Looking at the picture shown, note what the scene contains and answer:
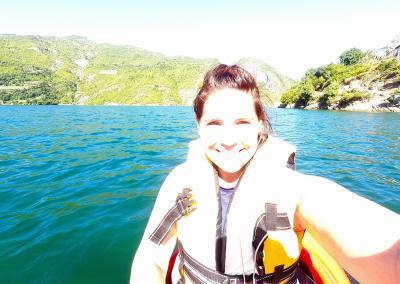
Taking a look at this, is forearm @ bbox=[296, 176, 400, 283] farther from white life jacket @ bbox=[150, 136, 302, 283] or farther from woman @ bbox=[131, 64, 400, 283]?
white life jacket @ bbox=[150, 136, 302, 283]

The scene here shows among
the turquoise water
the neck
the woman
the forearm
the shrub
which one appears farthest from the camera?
the shrub

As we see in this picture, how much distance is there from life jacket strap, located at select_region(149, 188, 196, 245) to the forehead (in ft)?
2.35

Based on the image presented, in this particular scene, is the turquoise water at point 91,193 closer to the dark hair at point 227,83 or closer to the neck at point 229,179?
the neck at point 229,179

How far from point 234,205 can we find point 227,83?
3.25 feet

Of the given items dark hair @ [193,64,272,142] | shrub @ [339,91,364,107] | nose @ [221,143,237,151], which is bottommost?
nose @ [221,143,237,151]

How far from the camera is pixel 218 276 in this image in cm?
203

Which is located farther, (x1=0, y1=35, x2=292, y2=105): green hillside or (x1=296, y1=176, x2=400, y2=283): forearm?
(x1=0, y1=35, x2=292, y2=105): green hillside

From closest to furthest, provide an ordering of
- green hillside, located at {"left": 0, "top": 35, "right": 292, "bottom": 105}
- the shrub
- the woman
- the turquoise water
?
1. the woman
2. the turquoise water
3. the shrub
4. green hillside, located at {"left": 0, "top": 35, "right": 292, "bottom": 105}

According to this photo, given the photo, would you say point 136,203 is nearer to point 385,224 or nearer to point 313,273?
point 313,273

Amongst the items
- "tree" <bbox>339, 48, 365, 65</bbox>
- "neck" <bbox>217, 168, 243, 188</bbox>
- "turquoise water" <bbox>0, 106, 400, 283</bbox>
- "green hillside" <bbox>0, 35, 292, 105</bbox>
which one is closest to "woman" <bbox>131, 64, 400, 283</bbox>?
"neck" <bbox>217, 168, 243, 188</bbox>

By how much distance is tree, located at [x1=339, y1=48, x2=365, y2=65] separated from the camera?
7412 cm

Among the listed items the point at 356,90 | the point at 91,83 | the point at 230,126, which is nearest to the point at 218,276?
the point at 230,126

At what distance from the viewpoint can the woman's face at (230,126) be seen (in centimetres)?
203

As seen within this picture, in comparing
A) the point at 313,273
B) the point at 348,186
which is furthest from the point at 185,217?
the point at 348,186
